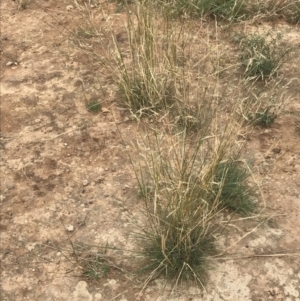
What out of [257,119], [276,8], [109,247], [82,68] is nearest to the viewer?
[109,247]

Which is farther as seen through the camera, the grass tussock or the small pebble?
the small pebble

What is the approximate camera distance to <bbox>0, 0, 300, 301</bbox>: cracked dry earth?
8.09 feet

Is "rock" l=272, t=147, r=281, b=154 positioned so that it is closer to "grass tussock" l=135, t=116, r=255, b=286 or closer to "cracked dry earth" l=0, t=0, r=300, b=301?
"cracked dry earth" l=0, t=0, r=300, b=301

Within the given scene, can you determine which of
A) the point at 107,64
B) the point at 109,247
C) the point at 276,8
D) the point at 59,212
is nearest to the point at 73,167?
the point at 59,212

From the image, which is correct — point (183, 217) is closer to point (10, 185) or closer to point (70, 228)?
point (70, 228)

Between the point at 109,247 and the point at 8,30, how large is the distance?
2.60 meters

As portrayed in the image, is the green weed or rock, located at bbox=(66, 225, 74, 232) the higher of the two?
the green weed

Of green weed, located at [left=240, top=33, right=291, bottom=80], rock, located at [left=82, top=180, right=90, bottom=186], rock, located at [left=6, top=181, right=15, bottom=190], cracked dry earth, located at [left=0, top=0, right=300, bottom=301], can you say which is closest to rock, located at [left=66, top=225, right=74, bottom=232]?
cracked dry earth, located at [left=0, top=0, right=300, bottom=301]

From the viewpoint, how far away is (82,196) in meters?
2.94

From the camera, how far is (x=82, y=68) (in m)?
3.86

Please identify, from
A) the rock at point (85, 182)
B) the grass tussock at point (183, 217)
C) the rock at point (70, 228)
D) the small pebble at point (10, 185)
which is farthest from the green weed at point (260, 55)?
the small pebble at point (10, 185)

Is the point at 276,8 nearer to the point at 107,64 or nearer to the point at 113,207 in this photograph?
the point at 107,64

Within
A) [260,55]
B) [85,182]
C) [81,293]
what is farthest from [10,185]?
[260,55]

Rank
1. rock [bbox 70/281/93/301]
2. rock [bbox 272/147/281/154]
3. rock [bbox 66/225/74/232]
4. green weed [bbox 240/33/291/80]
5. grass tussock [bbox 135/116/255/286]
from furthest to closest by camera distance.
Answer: green weed [bbox 240/33/291/80]
rock [bbox 272/147/281/154]
rock [bbox 66/225/74/232]
rock [bbox 70/281/93/301]
grass tussock [bbox 135/116/255/286]
